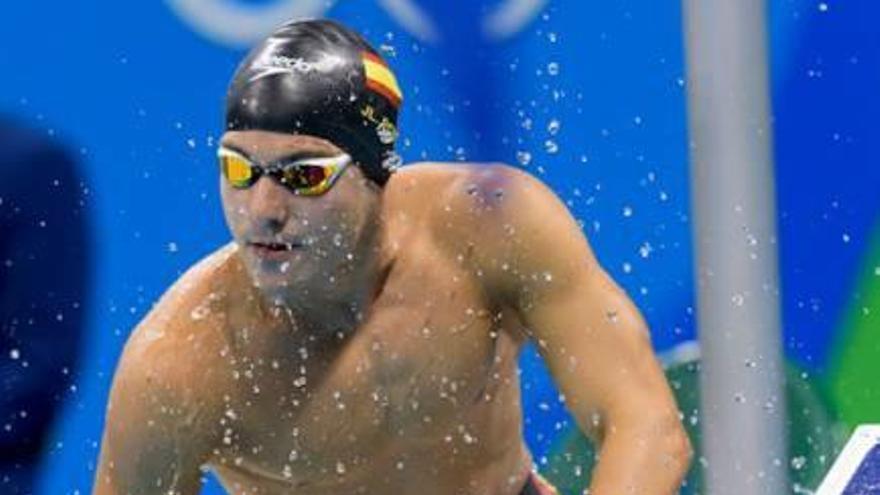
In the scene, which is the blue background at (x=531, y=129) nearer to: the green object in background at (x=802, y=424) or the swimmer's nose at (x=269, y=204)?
the green object in background at (x=802, y=424)

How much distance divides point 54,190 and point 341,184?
1.02 meters

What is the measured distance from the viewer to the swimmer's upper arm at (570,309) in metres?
1.98

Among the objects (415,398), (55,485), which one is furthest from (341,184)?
(55,485)

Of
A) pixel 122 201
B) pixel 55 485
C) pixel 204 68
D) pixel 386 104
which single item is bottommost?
pixel 55 485

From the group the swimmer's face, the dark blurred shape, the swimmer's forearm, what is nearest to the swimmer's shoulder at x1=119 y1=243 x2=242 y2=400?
the swimmer's face

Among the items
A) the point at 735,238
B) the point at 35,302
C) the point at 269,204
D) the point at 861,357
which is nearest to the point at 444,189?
the point at 269,204

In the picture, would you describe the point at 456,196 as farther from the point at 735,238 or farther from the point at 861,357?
the point at 735,238

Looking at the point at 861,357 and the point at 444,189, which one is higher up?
the point at 444,189

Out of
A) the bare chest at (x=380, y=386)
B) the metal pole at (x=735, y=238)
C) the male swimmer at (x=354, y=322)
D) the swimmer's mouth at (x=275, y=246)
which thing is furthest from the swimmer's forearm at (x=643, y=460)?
the metal pole at (x=735, y=238)

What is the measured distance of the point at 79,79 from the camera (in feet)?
9.39

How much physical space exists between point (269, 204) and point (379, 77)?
0.75 ft

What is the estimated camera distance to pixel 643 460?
6.23ft

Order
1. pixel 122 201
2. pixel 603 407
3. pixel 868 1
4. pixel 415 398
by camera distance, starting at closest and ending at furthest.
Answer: pixel 603 407 < pixel 415 398 < pixel 868 1 < pixel 122 201

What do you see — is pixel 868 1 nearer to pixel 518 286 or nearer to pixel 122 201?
pixel 518 286
